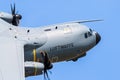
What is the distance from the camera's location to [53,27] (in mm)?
75312

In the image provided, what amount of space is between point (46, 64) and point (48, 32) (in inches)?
173

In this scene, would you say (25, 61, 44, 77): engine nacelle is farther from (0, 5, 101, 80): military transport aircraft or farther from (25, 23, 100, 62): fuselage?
(25, 23, 100, 62): fuselage

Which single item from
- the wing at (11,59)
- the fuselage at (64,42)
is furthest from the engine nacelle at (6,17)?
the wing at (11,59)

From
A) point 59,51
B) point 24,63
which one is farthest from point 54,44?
point 24,63

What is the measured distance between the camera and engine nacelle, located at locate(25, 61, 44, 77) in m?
70.1

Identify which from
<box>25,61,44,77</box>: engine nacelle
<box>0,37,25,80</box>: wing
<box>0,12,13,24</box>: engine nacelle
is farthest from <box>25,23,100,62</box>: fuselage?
<box>0,12,13,24</box>: engine nacelle

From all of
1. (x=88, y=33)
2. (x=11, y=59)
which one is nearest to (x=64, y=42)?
(x=88, y=33)

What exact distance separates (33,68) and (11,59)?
4.23m

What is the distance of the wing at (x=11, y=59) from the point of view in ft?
208

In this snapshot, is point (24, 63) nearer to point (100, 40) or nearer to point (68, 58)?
point (68, 58)

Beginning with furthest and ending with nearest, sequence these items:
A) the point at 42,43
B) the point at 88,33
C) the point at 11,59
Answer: the point at 88,33 → the point at 42,43 → the point at 11,59

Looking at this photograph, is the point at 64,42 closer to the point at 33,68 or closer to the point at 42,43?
the point at 42,43

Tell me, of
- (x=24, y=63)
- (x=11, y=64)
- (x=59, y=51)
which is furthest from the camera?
(x=59, y=51)

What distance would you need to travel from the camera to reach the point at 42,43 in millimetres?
73438
